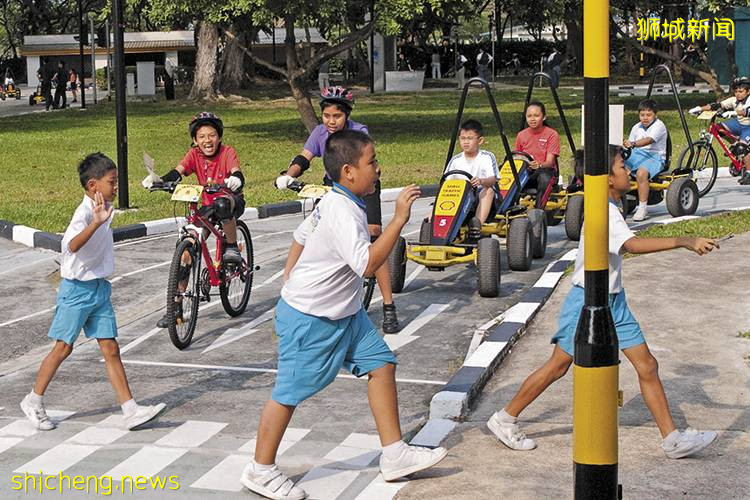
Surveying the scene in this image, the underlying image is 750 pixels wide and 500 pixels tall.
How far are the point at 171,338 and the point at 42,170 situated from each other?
12962 millimetres

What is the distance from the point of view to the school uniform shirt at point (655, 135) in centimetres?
1454

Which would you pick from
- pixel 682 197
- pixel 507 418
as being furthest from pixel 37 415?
pixel 682 197

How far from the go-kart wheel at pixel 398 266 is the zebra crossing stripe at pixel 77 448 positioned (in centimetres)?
383

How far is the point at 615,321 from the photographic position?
6.21m

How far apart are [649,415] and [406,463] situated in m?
1.69

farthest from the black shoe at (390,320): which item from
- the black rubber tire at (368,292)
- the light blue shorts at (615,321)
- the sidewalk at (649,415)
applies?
the light blue shorts at (615,321)

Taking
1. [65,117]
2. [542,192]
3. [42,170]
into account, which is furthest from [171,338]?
[65,117]

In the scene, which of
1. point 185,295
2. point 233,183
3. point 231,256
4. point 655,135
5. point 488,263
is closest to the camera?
point 185,295

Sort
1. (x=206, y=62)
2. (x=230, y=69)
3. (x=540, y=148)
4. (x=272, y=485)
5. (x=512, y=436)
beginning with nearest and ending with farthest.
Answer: (x=272, y=485) → (x=512, y=436) → (x=540, y=148) → (x=206, y=62) → (x=230, y=69)

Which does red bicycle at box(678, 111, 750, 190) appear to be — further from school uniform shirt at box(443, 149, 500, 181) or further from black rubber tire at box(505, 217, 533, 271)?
school uniform shirt at box(443, 149, 500, 181)

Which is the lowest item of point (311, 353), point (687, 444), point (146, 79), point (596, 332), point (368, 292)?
point (687, 444)

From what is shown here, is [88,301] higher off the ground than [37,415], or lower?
higher

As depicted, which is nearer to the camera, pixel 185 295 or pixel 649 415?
pixel 649 415

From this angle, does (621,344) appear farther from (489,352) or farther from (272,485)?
(489,352)
